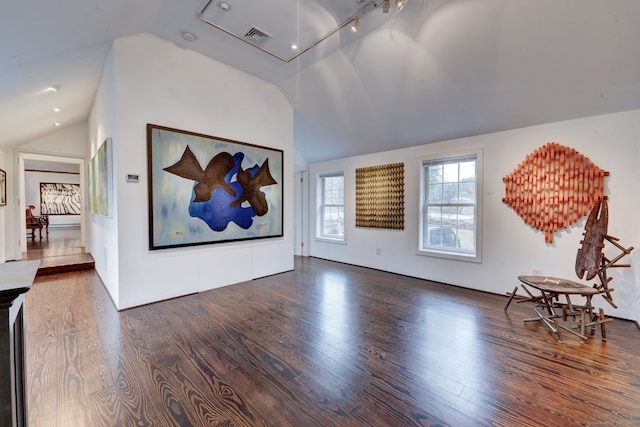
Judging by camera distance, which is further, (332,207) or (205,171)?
(332,207)

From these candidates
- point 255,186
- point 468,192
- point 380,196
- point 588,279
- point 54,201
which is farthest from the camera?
point 54,201

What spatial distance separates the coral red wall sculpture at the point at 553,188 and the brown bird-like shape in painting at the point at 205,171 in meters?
3.84

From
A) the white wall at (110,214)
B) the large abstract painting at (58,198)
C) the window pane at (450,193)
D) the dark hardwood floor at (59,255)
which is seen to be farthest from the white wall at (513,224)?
the large abstract painting at (58,198)

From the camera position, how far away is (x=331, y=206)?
6.02 meters

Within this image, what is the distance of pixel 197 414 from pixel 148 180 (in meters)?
2.60

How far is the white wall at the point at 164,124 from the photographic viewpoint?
3045 mm

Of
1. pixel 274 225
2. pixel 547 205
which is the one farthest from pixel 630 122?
pixel 274 225

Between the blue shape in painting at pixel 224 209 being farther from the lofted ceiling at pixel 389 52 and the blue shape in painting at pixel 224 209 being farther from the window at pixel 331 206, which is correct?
the window at pixel 331 206

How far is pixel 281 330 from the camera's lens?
258 centimetres

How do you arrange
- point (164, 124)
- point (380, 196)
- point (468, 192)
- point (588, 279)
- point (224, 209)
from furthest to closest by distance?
point (380, 196) → point (468, 192) → point (224, 209) → point (164, 124) → point (588, 279)

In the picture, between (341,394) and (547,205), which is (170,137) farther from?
(547,205)

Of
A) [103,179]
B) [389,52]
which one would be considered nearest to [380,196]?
[389,52]

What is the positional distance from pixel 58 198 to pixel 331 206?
409 inches

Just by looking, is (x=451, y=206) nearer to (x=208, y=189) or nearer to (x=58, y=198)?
(x=208, y=189)
